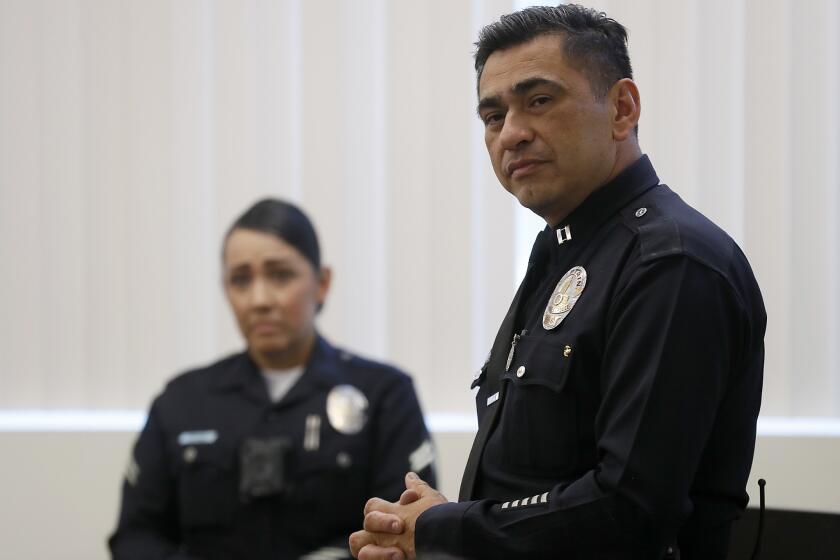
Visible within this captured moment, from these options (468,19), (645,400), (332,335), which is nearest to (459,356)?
(332,335)

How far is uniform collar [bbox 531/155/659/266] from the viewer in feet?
4.58

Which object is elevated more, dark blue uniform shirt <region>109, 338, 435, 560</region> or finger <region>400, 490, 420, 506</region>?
finger <region>400, 490, 420, 506</region>

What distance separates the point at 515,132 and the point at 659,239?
10.9 inches

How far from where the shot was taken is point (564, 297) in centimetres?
135

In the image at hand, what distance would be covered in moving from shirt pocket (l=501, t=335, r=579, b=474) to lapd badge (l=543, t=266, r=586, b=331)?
33 mm

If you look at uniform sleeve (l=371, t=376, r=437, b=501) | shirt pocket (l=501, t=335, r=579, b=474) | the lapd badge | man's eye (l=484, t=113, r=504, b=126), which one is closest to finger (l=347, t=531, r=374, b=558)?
shirt pocket (l=501, t=335, r=579, b=474)

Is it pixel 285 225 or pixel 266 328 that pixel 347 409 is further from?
pixel 285 225

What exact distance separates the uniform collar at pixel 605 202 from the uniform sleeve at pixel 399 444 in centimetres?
104

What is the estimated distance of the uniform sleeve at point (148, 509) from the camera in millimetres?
2277

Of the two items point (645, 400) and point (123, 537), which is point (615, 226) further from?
point (123, 537)

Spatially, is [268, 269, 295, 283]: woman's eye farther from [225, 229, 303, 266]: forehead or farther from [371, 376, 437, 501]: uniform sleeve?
[371, 376, 437, 501]: uniform sleeve

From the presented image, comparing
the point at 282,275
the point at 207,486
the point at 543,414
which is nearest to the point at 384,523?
the point at 543,414

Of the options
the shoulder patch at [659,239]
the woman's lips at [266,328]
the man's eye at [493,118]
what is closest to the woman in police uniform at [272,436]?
the woman's lips at [266,328]

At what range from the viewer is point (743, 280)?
1256 mm
